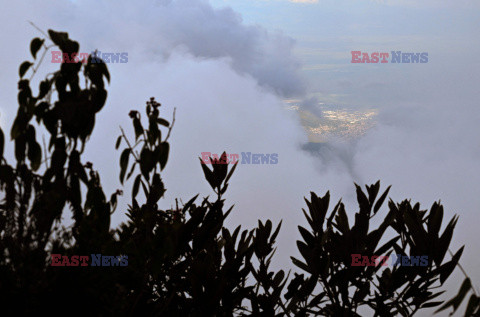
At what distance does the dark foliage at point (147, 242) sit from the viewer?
6.36 feet

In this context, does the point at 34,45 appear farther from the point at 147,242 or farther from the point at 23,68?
the point at 147,242

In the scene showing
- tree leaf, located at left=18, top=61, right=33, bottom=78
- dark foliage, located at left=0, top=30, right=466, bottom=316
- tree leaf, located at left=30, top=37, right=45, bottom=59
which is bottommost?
dark foliage, located at left=0, top=30, right=466, bottom=316

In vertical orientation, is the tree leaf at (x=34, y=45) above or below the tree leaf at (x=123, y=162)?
above

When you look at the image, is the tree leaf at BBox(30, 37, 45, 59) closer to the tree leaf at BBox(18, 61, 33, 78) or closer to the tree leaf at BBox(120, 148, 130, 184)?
the tree leaf at BBox(18, 61, 33, 78)

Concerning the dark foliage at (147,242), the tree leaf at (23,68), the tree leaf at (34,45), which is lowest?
the dark foliage at (147,242)

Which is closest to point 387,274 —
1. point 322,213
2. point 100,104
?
point 322,213

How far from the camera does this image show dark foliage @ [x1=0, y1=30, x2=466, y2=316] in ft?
6.36

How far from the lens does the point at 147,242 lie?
7.09 ft

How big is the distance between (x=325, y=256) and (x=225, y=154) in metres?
0.74

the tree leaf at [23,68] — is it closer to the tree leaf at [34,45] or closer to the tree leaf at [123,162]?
the tree leaf at [34,45]

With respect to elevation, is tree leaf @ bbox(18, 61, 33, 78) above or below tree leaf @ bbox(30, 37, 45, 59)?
below

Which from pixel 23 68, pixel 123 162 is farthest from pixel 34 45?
pixel 123 162

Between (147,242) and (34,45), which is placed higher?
(34,45)

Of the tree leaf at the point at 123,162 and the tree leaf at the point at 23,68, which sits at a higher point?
the tree leaf at the point at 23,68
